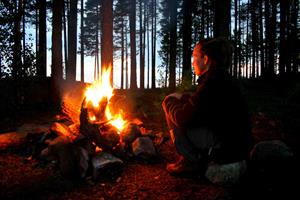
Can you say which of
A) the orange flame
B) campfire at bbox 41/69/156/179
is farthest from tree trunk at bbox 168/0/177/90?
campfire at bbox 41/69/156/179

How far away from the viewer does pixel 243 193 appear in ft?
11.9

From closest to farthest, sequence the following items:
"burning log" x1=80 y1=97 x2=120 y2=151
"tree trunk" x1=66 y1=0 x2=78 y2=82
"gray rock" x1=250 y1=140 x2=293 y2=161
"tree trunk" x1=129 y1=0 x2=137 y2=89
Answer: "gray rock" x1=250 y1=140 x2=293 y2=161 < "burning log" x1=80 y1=97 x2=120 y2=151 < "tree trunk" x1=66 y1=0 x2=78 y2=82 < "tree trunk" x1=129 y1=0 x2=137 y2=89

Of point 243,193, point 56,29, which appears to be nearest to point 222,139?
point 243,193

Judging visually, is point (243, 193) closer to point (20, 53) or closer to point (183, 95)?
point (183, 95)

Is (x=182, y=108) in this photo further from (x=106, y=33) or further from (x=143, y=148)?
(x=106, y=33)

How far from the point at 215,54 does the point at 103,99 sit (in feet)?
9.09

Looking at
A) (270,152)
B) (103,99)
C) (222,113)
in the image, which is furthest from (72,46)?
(222,113)

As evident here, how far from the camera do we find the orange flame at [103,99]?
18.8 feet

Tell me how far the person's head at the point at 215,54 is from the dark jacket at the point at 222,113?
0.14 meters

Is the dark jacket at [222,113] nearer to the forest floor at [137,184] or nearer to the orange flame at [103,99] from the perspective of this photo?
the forest floor at [137,184]

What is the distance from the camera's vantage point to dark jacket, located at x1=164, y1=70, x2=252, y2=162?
3.67 m

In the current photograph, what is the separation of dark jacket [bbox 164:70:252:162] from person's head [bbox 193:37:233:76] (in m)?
0.14

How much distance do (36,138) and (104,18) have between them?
431 cm

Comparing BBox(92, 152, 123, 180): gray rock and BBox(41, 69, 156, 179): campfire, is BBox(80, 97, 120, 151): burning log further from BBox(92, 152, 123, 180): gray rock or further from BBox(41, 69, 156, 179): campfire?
BBox(92, 152, 123, 180): gray rock
